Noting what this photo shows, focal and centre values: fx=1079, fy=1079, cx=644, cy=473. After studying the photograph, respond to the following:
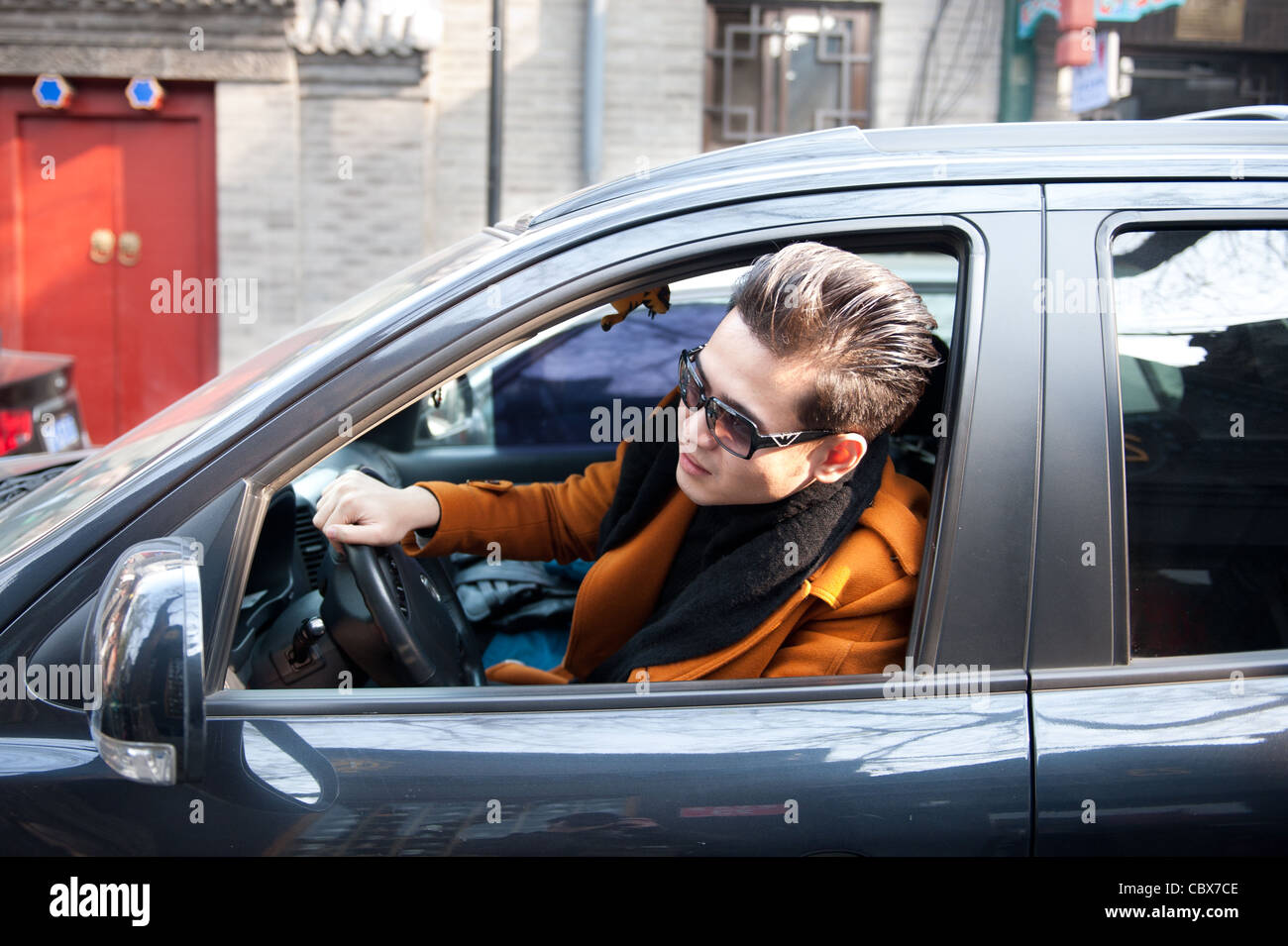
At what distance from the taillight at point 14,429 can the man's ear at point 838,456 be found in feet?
10.3

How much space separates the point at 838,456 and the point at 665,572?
39cm

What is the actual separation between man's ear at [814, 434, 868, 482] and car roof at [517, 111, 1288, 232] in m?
0.34

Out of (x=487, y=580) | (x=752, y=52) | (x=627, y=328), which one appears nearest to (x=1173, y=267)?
(x=487, y=580)

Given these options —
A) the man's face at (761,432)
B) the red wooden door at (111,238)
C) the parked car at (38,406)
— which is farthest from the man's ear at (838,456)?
the red wooden door at (111,238)

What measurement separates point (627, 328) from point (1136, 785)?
2467 millimetres

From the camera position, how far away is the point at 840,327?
4.73 ft

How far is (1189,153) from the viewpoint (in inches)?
56.1

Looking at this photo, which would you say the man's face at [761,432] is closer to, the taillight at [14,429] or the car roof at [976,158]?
the car roof at [976,158]

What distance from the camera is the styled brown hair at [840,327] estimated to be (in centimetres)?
142

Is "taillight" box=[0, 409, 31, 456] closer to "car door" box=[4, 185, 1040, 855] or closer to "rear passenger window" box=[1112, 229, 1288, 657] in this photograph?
"car door" box=[4, 185, 1040, 855]

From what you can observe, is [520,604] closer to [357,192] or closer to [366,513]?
[366,513]

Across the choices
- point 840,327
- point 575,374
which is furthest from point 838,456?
point 575,374
